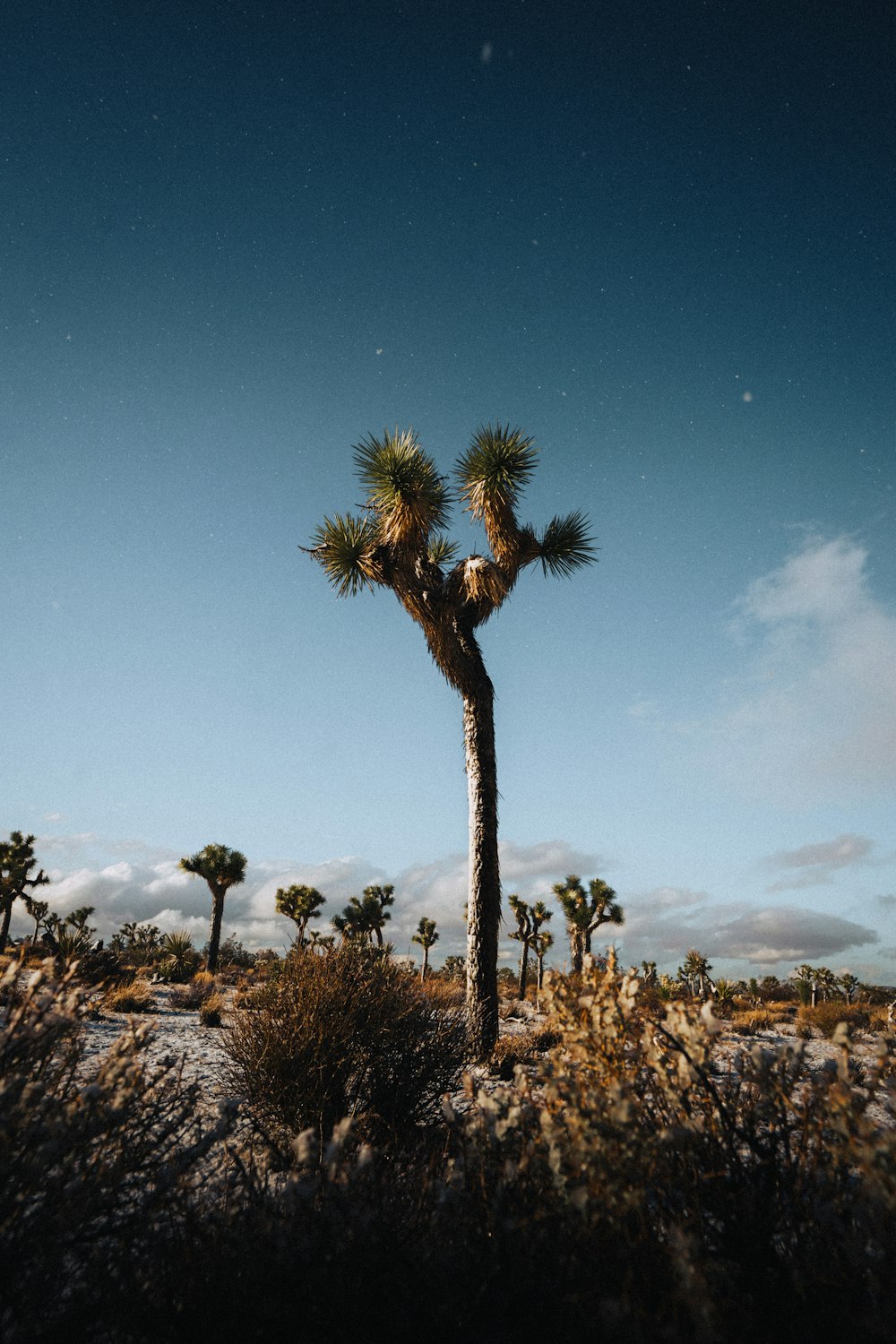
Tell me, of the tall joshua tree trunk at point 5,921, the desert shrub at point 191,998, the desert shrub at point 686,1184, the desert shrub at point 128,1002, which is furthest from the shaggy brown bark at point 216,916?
the desert shrub at point 686,1184

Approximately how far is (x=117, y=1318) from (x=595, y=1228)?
1705 mm

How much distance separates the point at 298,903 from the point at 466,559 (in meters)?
27.5

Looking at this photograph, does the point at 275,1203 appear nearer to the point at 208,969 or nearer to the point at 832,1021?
the point at 832,1021

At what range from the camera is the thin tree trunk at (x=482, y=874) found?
8539 millimetres

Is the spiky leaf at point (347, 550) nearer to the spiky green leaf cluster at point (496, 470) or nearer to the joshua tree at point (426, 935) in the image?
the spiky green leaf cluster at point (496, 470)

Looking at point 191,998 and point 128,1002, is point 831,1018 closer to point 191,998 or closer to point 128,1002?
point 191,998

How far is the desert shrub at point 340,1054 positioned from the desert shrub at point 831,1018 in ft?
48.7

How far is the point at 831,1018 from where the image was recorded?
17.0 metres

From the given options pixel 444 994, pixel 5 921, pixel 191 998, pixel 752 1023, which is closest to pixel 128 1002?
pixel 191 998

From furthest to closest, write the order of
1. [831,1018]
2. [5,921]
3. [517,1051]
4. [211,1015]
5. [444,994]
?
[5,921], [831,1018], [211,1015], [517,1051], [444,994]

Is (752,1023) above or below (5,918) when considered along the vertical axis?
below

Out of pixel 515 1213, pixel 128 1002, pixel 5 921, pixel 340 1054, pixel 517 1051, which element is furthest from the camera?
pixel 5 921

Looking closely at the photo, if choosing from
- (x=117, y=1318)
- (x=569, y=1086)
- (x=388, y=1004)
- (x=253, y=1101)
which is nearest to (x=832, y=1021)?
(x=388, y=1004)

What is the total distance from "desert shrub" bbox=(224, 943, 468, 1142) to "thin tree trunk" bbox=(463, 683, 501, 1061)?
238 centimetres
